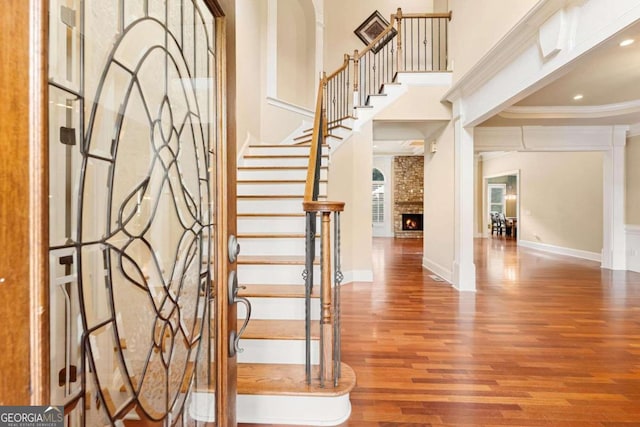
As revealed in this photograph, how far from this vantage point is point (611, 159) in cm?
586

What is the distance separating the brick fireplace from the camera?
12.2 meters

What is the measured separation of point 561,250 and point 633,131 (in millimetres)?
3030

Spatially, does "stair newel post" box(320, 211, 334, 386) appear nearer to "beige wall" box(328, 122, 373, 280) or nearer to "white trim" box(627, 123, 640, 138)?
"beige wall" box(328, 122, 373, 280)

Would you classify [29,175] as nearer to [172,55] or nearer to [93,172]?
[93,172]

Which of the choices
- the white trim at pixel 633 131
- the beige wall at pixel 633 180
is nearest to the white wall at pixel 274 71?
the white trim at pixel 633 131

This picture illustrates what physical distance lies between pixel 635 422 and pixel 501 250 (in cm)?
728

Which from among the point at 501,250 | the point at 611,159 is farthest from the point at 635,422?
the point at 501,250

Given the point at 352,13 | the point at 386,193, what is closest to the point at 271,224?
the point at 352,13

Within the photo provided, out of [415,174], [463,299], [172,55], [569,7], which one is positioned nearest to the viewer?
[172,55]

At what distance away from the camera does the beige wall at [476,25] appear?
2904mm

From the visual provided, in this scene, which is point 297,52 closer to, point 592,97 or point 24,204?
point 592,97

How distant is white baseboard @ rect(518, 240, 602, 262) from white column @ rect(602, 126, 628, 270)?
0.80m

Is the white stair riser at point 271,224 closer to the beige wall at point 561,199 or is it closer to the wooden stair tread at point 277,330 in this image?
the wooden stair tread at point 277,330

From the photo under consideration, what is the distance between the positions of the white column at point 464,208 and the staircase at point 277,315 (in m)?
1.99
